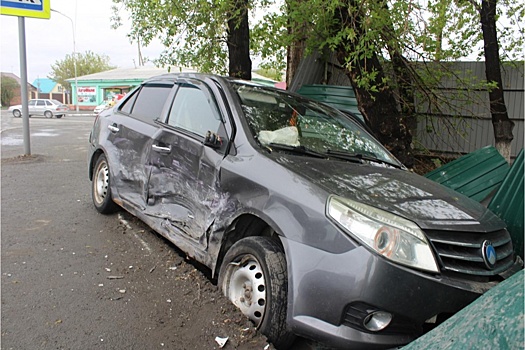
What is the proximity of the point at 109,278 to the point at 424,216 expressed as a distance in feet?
8.26

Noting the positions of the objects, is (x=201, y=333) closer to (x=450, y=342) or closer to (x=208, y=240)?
(x=208, y=240)

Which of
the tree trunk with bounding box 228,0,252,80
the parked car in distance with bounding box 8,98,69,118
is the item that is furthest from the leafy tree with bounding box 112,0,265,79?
the parked car in distance with bounding box 8,98,69,118

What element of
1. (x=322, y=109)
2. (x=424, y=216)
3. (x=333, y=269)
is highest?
(x=322, y=109)

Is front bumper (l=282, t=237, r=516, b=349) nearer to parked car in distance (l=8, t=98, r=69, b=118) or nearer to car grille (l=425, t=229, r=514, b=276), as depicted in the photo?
car grille (l=425, t=229, r=514, b=276)

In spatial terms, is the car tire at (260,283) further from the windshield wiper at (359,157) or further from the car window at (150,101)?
the car window at (150,101)

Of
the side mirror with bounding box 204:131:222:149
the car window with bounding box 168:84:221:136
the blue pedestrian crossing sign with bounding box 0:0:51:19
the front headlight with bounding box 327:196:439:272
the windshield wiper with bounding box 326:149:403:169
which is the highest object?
the blue pedestrian crossing sign with bounding box 0:0:51:19

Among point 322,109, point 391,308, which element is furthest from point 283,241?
point 322,109

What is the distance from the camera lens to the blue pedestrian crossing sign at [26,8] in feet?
28.9

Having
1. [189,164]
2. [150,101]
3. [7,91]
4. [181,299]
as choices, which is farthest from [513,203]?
[7,91]

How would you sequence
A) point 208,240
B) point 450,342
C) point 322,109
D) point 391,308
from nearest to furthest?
point 450,342 < point 391,308 < point 208,240 < point 322,109

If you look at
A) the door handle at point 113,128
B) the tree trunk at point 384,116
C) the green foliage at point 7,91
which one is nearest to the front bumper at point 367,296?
the door handle at point 113,128

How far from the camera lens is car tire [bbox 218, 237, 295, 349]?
2.53 m

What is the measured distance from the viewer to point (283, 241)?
8.32 ft

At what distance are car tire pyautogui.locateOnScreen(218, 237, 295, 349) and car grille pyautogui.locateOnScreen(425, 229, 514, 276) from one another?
90 cm
